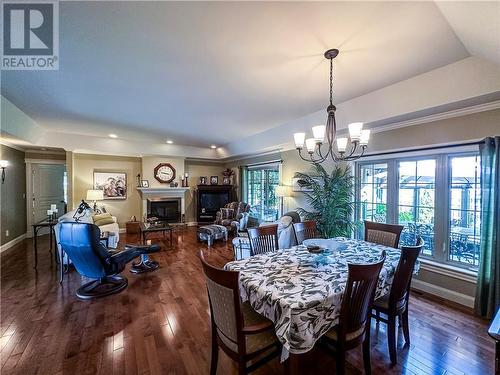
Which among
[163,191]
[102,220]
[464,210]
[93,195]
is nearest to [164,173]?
[163,191]

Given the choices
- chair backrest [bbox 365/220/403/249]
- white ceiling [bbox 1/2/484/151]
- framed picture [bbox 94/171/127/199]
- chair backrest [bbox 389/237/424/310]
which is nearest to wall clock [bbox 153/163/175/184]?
framed picture [bbox 94/171/127/199]

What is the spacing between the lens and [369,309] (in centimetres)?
165

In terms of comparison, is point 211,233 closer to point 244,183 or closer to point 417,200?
point 244,183

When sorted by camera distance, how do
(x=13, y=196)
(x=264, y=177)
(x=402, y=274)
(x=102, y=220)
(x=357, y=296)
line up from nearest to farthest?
(x=357, y=296)
(x=402, y=274)
(x=13, y=196)
(x=102, y=220)
(x=264, y=177)

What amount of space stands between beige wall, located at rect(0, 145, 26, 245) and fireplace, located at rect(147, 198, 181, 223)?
9.94 ft

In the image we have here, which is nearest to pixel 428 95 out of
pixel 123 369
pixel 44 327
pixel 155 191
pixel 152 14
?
pixel 152 14

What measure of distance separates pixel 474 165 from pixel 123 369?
14.3 feet

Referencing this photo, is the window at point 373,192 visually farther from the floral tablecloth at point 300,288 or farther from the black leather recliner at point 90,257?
the black leather recliner at point 90,257

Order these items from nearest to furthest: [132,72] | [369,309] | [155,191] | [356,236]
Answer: [369,309], [132,72], [356,236], [155,191]

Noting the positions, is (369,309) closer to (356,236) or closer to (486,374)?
(486,374)

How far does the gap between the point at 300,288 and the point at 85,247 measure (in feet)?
9.10

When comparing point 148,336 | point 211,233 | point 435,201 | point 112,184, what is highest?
point 112,184

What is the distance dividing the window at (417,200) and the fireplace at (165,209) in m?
6.49

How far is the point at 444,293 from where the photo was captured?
2.96 m
